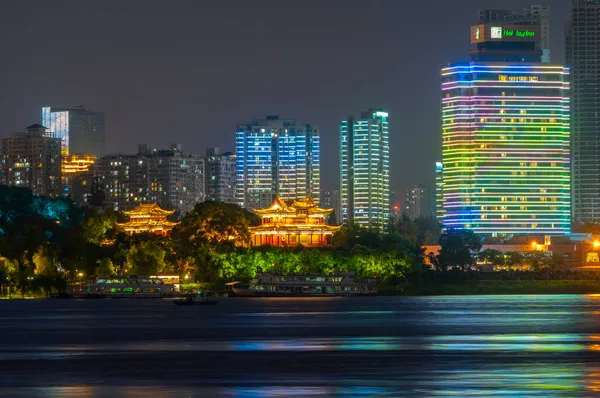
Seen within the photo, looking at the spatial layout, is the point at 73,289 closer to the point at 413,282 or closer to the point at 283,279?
the point at 283,279

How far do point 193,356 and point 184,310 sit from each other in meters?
64.1

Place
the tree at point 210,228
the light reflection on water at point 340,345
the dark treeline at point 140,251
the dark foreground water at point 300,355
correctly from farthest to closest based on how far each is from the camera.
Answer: the tree at point 210,228 → the dark treeline at point 140,251 → the light reflection on water at point 340,345 → the dark foreground water at point 300,355

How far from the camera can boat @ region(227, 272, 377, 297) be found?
563 feet

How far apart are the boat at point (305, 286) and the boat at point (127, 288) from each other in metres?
9.58

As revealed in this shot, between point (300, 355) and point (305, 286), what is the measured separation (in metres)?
111

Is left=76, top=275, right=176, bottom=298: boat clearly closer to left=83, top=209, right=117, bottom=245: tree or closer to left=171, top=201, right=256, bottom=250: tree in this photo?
left=83, top=209, right=117, bottom=245: tree

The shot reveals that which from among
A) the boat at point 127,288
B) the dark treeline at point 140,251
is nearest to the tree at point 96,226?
the dark treeline at point 140,251

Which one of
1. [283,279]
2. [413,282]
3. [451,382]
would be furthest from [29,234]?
[451,382]

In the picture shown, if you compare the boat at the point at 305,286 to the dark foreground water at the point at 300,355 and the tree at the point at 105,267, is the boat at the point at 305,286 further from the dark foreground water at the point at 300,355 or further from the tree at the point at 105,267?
the dark foreground water at the point at 300,355

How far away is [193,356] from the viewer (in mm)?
63469

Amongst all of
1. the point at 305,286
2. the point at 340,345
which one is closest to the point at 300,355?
the point at 340,345

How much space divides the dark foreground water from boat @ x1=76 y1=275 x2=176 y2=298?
50.7 metres

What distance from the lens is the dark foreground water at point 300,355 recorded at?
48.5m

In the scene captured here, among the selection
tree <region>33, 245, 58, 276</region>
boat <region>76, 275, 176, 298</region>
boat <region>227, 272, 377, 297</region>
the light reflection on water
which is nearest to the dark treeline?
tree <region>33, 245, 58, 276</region>
